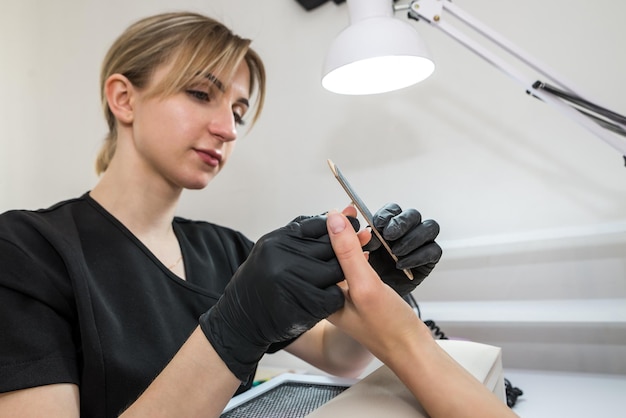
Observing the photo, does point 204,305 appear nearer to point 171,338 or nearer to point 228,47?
point 171,338

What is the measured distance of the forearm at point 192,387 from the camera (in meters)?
0.56

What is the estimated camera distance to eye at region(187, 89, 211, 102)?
3.03 ft

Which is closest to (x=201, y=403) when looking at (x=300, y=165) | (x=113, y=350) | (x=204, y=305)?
(x=113, y=350)

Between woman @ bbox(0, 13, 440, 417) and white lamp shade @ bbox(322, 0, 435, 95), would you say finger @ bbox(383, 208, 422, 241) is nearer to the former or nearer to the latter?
woman @ bbox(0, 13, 440, 417)

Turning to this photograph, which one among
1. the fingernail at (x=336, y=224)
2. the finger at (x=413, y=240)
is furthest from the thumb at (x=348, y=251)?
the finger at (x=413, y=240)

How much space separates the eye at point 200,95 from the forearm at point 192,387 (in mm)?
543

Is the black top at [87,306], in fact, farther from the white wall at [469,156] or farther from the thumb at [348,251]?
the white wall at [469,156]

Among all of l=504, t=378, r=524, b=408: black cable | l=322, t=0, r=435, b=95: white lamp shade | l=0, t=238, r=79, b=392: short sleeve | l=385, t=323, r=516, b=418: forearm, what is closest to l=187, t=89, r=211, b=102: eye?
l=322, t=0, r=435, b=95: white lamp shade

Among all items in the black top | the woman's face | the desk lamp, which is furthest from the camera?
the woman's face

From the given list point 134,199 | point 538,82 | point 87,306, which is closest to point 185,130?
point 134,199

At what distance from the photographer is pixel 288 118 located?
1442 mm

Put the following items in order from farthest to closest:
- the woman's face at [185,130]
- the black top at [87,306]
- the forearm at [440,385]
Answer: the woman's face at [185,130]
the black top at [87,306]
the forearm at [440,385]

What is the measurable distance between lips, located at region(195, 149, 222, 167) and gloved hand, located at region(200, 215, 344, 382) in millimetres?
Result: 437

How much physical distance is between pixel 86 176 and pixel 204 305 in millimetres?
1261
